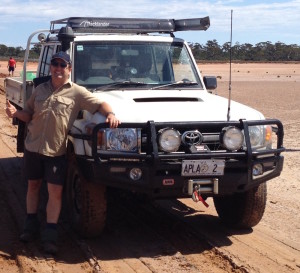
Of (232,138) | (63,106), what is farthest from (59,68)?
(232,138)

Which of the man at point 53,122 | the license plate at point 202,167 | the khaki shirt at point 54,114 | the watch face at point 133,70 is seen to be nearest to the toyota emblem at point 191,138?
the license plate at point 202,167

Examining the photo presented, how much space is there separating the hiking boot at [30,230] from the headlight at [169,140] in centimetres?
158

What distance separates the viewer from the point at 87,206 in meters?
6.07

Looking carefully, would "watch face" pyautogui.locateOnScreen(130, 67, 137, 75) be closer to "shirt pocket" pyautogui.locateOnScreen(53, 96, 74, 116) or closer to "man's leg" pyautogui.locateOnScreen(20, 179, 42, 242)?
"shirt pocket" pyautogui.locateOnScreen(53, 96, 74, 116)

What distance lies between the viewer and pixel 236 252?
607 cm

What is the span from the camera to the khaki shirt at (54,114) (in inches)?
231

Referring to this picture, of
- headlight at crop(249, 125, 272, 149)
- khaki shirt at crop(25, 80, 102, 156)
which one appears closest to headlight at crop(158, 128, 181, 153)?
khaki shirt at crop(25, 80, 102, 156)

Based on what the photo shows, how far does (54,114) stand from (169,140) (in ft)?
3.64

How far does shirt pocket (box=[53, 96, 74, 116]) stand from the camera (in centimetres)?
→ 591

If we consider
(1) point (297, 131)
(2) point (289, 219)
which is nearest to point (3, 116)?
(1) point (297, 131)

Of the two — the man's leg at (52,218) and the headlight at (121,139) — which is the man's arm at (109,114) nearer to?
the headlight at (121,139)

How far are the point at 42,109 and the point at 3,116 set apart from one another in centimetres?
1280

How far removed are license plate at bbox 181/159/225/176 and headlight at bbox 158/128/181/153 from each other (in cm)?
17

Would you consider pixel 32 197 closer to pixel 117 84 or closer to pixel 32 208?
pixel 32 208
